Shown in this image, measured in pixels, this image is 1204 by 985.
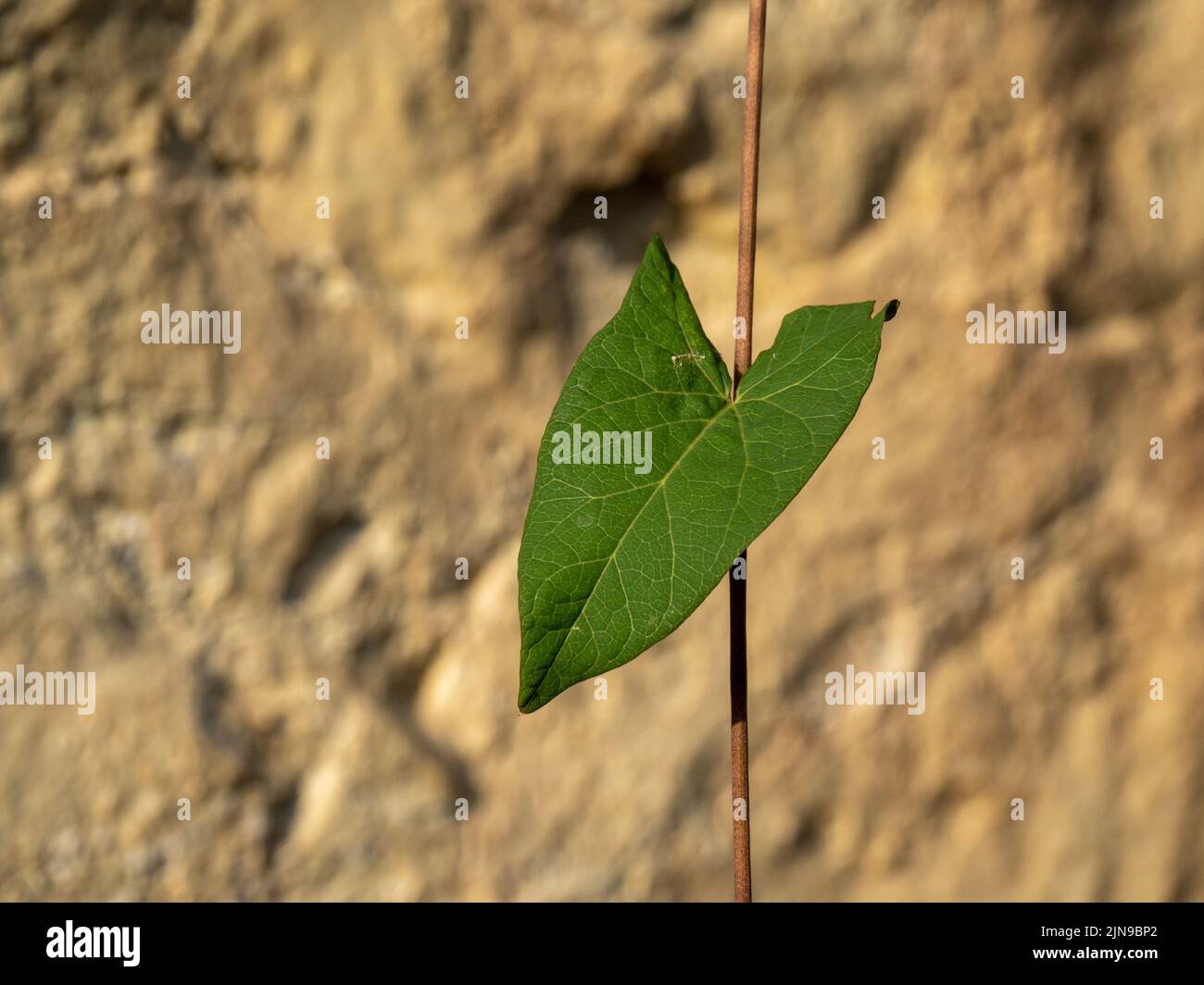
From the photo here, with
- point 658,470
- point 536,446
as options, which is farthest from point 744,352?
point 536,446

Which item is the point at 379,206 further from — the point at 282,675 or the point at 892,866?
the point at 892,866

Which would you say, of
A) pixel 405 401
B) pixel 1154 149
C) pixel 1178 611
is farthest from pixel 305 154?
pixel 1178 611

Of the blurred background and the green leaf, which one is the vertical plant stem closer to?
the green leaf

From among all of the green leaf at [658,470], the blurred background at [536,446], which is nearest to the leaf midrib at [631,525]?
the green leaf at [658,470]

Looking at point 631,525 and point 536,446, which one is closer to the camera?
point 631,525

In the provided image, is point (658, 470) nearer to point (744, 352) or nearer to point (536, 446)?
point (744, 352)

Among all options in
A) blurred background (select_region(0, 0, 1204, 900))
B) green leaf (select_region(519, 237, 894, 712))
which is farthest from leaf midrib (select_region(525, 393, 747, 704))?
blurred background (select_region(0, 0, 1204, 900))
